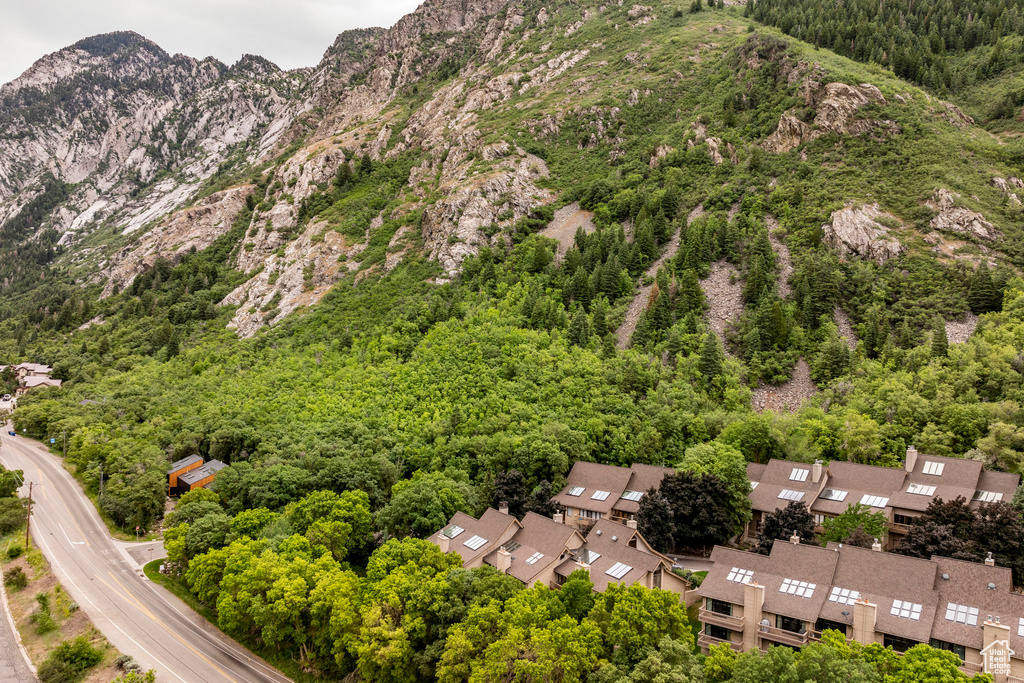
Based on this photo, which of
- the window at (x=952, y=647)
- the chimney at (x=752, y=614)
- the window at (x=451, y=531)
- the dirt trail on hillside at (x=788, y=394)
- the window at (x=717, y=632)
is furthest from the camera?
the dirt trail on hillside at (x=788, y=394)

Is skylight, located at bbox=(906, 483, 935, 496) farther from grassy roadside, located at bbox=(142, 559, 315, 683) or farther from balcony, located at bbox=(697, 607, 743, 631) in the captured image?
grassy roadside, located at bbox=(142, 559, 315, 683)

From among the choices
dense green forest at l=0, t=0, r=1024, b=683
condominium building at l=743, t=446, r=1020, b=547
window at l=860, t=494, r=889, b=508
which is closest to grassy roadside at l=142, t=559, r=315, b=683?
dense green forest at l=0, t=0, r=1024, b=683

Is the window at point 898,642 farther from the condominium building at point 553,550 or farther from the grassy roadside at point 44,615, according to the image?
the grassy roadside at point 44,615

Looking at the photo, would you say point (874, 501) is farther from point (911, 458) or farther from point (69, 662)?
point (69, 662)

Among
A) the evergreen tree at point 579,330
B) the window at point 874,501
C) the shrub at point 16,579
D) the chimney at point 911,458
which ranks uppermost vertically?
the evergreen tree at point 579,330

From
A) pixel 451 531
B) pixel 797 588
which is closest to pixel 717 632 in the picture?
pixel 797 588

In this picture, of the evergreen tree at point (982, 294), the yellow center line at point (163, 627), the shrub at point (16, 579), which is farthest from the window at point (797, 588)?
the shrub at point (16, 579)

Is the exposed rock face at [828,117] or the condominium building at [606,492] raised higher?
the exposed rock face at [828,117]
